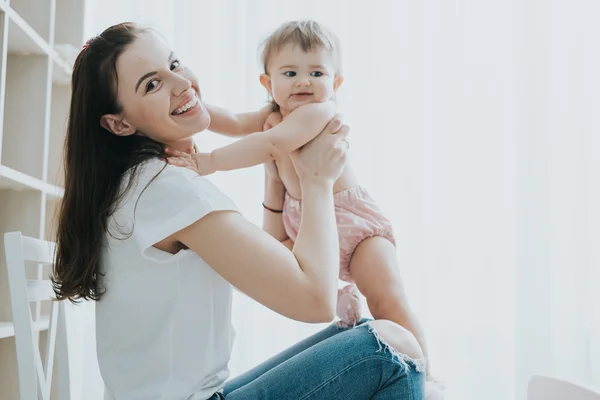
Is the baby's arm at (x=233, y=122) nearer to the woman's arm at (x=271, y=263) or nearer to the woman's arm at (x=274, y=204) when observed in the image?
the woman's arm at (x=274, y=204)

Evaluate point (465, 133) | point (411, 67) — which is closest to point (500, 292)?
point (465, 133)

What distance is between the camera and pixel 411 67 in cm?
273

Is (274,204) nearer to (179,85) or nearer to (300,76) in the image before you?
(300,76)

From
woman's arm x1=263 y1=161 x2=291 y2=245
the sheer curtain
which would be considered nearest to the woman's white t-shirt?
woman's arm x1=263 y1=161 x2=291 y2=245

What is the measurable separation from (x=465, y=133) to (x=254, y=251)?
1894 mm

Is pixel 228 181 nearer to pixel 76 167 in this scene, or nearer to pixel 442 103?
pixel 442 103

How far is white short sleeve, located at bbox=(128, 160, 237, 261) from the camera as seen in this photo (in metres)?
1.00

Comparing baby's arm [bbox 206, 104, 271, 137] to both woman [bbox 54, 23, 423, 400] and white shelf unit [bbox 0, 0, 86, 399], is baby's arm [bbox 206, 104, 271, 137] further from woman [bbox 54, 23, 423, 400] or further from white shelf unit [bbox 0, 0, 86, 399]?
white shelf unit [bbox 0, 0, 86, 399]

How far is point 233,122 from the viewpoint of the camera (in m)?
1.64

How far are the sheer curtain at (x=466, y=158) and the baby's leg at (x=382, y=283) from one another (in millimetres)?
1143

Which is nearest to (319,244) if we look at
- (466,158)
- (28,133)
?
(28,133)

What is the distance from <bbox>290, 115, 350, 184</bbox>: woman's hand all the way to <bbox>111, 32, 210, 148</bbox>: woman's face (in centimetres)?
21

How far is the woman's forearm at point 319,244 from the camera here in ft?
3.47

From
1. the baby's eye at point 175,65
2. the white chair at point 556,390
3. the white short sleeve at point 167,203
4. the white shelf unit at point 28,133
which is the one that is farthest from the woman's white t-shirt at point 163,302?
the white shelf unit at point 28,133
